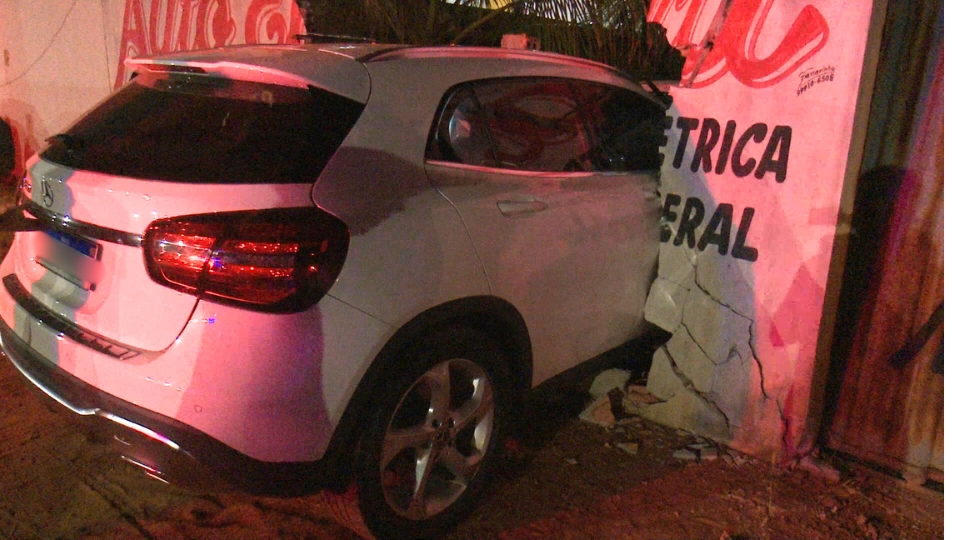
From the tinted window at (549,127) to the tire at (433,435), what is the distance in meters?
0.78

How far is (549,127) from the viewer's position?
3361 millimetres

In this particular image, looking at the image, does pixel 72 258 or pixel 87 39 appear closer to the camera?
pixel 72 258

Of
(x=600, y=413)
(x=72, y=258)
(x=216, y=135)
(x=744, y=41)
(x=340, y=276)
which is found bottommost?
(x=600, y=413)

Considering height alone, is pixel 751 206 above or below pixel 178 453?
above

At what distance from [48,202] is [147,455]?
1023 mm

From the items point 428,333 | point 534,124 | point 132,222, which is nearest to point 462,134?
point 534,124

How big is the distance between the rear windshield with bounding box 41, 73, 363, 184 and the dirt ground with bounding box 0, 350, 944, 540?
1.16 m

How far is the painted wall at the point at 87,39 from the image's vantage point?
7242mm

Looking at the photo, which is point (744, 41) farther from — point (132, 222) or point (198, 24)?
point (198, 24)

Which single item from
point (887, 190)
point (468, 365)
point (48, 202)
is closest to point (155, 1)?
point (48, 202)

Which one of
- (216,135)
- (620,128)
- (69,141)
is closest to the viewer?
(216,135)

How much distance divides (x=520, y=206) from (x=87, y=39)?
8.38 meters

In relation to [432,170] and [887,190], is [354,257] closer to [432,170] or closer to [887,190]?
[432,170]

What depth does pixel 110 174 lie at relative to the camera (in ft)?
7.72
